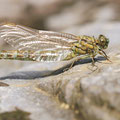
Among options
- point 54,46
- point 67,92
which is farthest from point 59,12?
point 67,92

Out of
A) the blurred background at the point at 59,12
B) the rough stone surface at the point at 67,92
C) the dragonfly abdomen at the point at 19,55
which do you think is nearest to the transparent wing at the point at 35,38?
the dragonfly abdomen at the point at 19,55

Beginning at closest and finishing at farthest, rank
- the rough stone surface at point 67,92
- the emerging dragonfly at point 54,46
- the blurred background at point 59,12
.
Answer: the rough stone surface at point 67,92
the emerging dragonfly at point 54,46
the blurred background at point 59,12

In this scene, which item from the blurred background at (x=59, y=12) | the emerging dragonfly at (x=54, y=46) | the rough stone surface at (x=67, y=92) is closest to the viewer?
the rough stone surface at (x=67, y=92)

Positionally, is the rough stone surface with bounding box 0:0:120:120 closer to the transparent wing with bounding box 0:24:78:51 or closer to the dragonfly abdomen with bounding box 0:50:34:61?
the dragonfly abdomen with bounding box 0:50:34:61

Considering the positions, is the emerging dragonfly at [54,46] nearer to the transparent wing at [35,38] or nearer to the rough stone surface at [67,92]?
the transparent wing at [35,38]

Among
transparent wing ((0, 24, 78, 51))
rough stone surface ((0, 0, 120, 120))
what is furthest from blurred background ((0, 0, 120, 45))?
transparent wing ((0, 24, 78, 51))

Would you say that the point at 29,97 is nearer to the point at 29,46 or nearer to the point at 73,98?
the point at 73,98

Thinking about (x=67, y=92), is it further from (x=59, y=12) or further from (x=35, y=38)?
(x=59, y=12)
